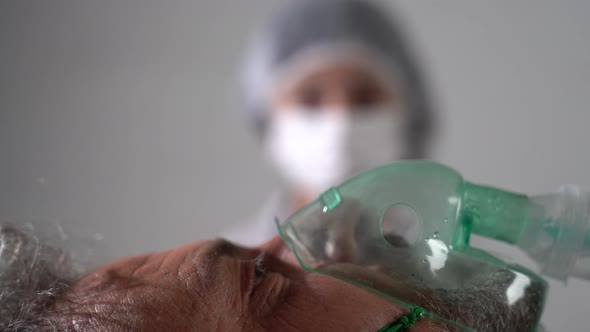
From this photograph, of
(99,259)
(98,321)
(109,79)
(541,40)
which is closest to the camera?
(98,321)

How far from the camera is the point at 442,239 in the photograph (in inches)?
19.1

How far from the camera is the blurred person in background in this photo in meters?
1.44

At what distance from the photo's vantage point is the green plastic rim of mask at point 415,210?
485 millimetres

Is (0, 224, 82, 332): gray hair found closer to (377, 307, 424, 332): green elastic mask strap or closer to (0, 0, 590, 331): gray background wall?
(377, 307, 424, 332): green elastic mask strap

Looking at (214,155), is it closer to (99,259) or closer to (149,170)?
(149,170)

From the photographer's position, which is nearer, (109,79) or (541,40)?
(109,79)

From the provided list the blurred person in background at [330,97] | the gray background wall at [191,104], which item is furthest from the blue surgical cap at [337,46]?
the gray background wall at [191,104]

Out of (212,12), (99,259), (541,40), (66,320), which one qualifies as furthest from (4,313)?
(541,40)

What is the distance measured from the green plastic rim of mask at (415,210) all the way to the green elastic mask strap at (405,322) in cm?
2

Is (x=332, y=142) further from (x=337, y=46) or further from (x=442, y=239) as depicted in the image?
(x=442, y=239)

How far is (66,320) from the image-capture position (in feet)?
1.41

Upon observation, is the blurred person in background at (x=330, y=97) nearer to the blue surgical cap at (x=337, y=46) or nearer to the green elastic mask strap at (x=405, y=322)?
the blue surgical cap at (x=337, y=46)

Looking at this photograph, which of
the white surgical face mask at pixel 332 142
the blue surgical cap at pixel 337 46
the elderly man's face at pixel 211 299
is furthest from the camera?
the blue surgical cap at pixel 337 46

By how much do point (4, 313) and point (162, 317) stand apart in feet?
0.53
